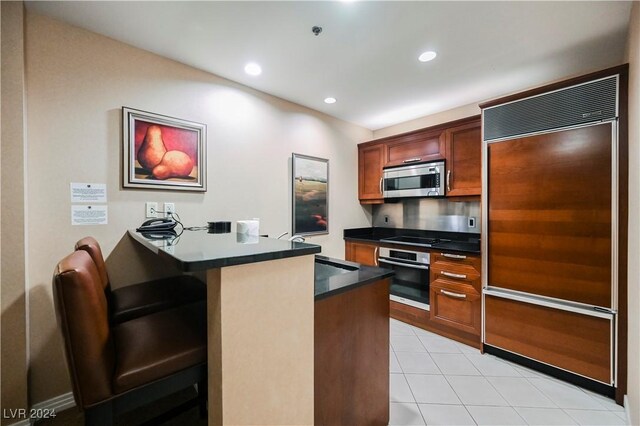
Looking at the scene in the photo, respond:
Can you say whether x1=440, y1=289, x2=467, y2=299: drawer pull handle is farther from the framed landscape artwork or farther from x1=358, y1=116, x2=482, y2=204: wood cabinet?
the framed landscape artwork

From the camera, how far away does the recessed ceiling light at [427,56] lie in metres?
2.02

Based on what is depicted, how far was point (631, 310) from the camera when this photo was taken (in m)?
1.51

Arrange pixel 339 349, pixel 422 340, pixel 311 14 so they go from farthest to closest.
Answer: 1. pixel 422 340
2. pixel 311 14
3. pixel 339 349

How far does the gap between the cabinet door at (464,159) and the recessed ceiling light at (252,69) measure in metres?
2.05

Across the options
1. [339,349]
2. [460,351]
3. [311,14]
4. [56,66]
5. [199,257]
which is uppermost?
[311,14]

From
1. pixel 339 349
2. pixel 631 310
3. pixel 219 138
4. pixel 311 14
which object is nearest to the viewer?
pixel 339 349

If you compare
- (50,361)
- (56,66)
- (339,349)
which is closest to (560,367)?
(339,349)

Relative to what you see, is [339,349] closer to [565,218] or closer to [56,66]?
[565,218]

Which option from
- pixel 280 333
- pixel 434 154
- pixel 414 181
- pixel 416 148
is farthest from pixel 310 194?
pixel 280 333

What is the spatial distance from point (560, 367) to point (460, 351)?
69 centimetres

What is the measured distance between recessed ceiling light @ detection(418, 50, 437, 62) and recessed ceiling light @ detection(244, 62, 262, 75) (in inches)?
53.2

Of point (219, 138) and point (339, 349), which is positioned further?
point (219, 138)

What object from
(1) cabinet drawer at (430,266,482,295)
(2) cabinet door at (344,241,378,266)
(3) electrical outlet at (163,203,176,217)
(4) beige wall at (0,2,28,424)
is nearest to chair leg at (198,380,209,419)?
(4) beige wall at (0,2,28,424)

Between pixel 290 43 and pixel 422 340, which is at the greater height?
pixel 290 43
